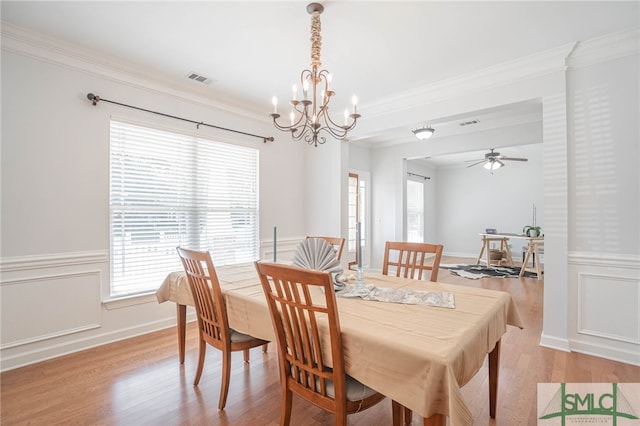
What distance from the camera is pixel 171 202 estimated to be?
339 centimetres

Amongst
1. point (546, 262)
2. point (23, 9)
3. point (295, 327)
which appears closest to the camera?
point (295, 327)

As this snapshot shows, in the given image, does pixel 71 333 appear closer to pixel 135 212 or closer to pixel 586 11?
pixel 135 212

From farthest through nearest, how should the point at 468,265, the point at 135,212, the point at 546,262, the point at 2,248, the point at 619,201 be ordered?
1. the point at 468,265
2. the point at 135,212
3. the point at 546,262
4. the point at 619,201
5. the point at 2,248

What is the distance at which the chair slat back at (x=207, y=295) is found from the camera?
187cm

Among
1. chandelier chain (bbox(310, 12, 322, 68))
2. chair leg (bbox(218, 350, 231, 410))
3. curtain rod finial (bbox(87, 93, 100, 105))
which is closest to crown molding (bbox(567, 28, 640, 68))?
chandelier chain (bbox(310, 12, 322, 68))

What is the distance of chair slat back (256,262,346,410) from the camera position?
1261 millimetres

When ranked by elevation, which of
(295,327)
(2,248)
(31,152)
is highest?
(31,152)

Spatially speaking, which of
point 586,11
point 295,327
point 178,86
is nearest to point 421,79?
point 586,11

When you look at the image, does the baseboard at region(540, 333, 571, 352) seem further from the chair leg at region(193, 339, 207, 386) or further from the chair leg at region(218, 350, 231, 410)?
the chair leg at region(193, 339, 207, 386)

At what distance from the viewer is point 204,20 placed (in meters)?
2.33

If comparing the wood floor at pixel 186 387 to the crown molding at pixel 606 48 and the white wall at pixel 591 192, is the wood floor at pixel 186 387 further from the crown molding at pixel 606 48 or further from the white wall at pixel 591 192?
the crown molding at pixel 606 48

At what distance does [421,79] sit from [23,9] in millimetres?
3364

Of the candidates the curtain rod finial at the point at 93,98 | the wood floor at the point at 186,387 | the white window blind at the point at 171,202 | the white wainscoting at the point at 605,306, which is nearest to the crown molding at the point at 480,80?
the white wainscoting at the point at 605,306

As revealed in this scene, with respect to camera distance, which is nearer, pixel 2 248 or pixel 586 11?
pixel 586 11
